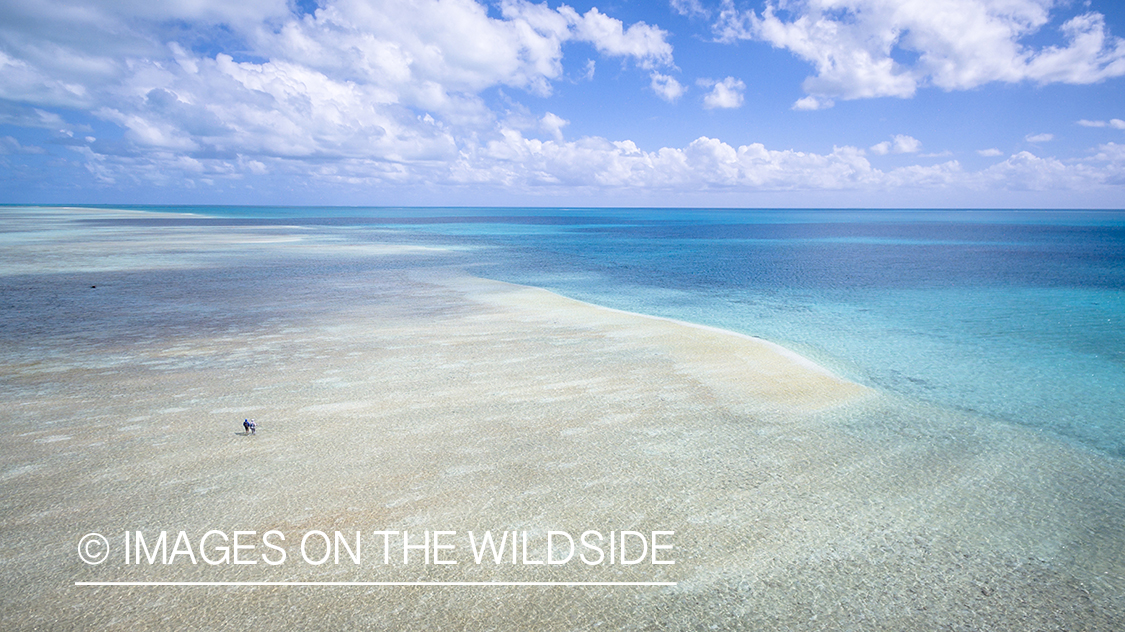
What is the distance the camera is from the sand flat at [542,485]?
5793 mm

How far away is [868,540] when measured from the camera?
275 inches

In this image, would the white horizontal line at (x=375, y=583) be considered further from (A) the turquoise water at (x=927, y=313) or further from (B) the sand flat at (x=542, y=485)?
(A) the turquoise water at (x=927, y=313)

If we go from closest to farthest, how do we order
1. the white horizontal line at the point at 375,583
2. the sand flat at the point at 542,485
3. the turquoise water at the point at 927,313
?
the sand flat at the point at 542,485, the white horizontal line at the point at 375,583, the turquoise water at the point at 927,313

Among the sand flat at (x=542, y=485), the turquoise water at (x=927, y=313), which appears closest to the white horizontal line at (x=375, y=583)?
the sand flat at (x=542, y=485)

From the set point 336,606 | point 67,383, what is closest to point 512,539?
point 336,606

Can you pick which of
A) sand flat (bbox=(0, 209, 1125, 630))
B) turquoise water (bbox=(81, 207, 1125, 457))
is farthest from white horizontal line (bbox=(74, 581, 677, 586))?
turquoise water (bbox=(81, 207, 1125, 457))

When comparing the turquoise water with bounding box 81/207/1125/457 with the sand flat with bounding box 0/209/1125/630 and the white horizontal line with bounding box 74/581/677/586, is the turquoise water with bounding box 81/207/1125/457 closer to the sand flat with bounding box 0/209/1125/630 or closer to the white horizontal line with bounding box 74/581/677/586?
the sand flat with bounding box 0/209/1125/630

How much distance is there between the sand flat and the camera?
579 centimetres

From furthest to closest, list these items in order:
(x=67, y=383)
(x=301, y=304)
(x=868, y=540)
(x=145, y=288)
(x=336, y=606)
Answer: (x=145, y=288) → (x=301, y=304) → (x=67, y=383) → (x=868, y=540) → (x=336, y=606)

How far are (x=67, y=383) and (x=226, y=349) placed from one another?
140 inches

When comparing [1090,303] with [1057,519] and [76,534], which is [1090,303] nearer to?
[1057,519]

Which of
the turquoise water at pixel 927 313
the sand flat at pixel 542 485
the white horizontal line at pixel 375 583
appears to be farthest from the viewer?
the turquoise water at pixel 927 313

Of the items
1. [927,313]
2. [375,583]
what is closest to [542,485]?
[375,583]

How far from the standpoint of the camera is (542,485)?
26.3ft
